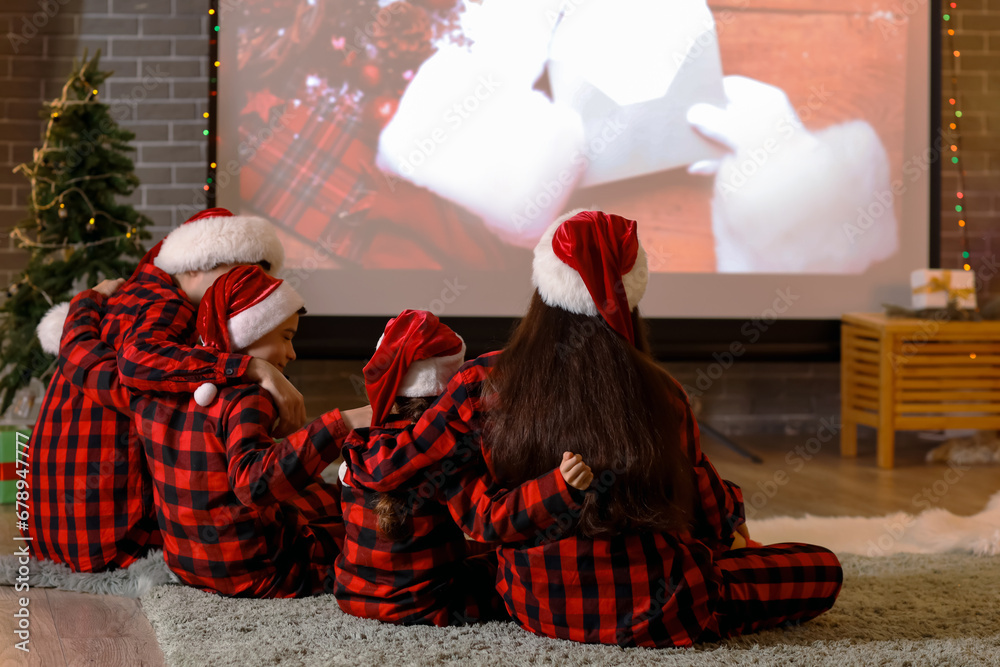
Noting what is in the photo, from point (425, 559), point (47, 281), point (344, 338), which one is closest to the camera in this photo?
point (425, 559)

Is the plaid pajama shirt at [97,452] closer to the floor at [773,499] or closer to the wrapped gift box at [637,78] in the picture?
the floor at [773,499]

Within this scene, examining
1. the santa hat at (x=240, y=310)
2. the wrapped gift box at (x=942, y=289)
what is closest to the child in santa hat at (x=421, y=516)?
the santa hat at (x=240, y=310)

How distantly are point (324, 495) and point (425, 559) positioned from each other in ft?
1.88

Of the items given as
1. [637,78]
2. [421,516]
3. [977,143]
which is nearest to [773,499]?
[421,516]

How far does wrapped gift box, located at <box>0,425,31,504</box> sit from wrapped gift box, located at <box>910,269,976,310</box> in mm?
3306

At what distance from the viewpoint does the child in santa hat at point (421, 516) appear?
1437 mm

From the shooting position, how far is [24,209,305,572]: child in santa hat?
73.5 inches

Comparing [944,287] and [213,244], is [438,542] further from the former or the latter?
[944,287]

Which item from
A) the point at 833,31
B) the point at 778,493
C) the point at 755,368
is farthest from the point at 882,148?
the point at 778,493

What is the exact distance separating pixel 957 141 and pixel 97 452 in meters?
3.87

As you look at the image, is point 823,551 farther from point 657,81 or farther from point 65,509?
point 657,81

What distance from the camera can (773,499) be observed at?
291 cm

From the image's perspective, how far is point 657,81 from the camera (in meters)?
3.81

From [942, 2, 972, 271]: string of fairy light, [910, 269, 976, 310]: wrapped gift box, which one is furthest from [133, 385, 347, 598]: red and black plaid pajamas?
[942, 2, 972, 271]: string of fairy light
